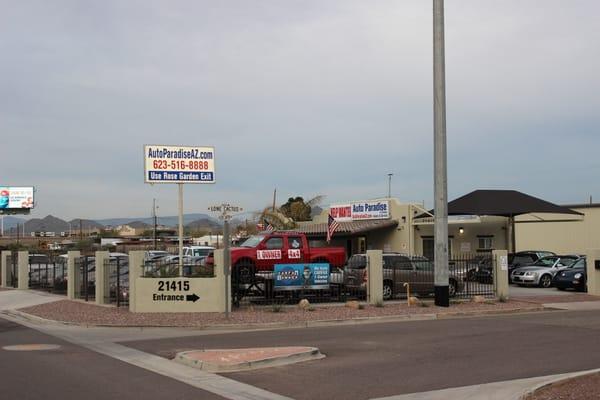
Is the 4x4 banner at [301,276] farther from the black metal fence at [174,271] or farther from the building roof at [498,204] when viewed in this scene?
the building roof at [498,204]

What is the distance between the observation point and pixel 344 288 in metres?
22.7

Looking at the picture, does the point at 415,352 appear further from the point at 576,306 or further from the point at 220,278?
the point at 576,306

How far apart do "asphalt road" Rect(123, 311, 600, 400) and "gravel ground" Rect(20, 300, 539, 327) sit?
59.0 inches

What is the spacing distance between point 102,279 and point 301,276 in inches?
269

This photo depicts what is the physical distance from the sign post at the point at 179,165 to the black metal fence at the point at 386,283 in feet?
10.1

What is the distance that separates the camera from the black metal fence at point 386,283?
21.7 meters

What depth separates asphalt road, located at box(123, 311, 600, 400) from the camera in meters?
9.95

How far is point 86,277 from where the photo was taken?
2469 centimetres

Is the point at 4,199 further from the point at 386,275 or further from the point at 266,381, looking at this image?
the point at 266,381

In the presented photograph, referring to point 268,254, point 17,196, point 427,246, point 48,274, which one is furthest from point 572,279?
point 17,196

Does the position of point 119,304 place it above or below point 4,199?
below

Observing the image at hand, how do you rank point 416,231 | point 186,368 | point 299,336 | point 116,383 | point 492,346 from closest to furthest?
point 116,383, point 186,368, point 492,346, point 299,336, point 416,231

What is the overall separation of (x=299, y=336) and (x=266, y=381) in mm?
5381

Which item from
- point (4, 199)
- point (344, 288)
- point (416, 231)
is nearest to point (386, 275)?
point (344, 288)
